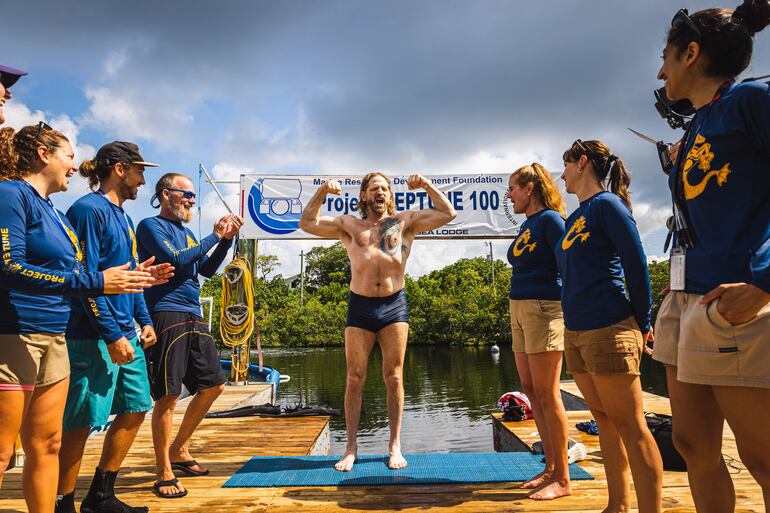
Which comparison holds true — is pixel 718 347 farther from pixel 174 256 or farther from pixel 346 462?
pixel 174 256

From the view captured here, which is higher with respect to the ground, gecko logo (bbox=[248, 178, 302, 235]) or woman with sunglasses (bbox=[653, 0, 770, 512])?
gecko logo (bbox=[248, 178, 302, 235])

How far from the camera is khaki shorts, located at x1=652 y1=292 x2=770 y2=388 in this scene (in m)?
1.31

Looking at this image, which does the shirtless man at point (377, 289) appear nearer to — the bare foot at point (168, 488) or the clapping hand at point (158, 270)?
the bare foot at point (168, 488)

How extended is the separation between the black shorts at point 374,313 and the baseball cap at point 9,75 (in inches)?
88.6

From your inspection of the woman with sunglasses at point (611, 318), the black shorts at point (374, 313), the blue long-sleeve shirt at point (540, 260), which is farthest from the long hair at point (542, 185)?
the black shorts at point (374, 313)

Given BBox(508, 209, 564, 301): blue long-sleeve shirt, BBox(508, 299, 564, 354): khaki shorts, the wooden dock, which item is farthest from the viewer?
BBox(508, 209, 564, 301): blue long-sleeve shirt

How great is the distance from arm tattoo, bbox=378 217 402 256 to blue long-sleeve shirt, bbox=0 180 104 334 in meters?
2.00

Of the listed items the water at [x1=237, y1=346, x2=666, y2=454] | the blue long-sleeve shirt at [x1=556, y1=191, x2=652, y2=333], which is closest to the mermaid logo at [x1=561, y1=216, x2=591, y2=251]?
the blue long-sleeve shirt at [x1=556, y1=191, x2=652, y2=333]

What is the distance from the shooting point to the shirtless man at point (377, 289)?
3.55m

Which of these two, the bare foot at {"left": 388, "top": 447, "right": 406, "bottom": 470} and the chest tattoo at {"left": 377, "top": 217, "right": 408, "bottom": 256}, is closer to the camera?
the bare foot at {"left": 388, "top": 447, "right": 406, "bottom": 470}

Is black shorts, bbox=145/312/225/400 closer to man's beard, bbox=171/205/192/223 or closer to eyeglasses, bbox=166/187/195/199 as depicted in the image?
man's beard, bbox=171/205/192/223

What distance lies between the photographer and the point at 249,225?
27.8ft

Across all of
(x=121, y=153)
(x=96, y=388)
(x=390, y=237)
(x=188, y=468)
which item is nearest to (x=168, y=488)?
(x=188, y=468)

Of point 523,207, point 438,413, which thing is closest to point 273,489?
point 523,207
